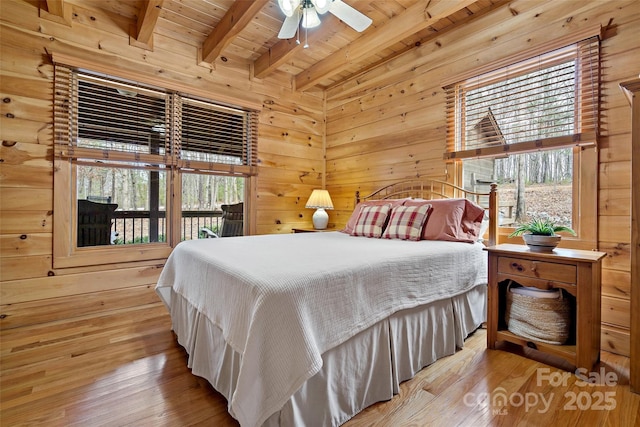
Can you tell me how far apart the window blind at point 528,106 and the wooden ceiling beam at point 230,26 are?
1.92 m

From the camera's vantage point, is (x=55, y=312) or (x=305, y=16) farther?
(x=55, y=312)

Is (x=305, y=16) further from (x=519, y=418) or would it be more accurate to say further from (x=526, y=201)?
(x=519, y=418)

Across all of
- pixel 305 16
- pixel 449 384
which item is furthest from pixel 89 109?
pixel 449 384

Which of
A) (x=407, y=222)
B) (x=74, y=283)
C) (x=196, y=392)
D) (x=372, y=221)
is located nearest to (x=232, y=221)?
(x=74, y=283)

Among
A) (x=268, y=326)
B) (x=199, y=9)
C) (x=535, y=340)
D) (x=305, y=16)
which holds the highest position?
(x=199, y=9)

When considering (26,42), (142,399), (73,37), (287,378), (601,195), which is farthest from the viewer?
(73,37)

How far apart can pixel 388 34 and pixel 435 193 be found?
5.11ft

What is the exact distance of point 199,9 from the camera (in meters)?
2.83

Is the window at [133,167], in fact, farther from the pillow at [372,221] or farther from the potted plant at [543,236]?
the potted plant at [543,236]

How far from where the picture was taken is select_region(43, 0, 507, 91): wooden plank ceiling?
101 inches

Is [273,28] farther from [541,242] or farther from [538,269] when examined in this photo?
[538,269]

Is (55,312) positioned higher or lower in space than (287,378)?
lower

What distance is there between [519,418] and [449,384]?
34 cm

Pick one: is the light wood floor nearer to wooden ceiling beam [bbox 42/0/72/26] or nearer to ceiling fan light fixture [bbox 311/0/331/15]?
ceiling fan light fixture [bbox 311/0/331/15]
